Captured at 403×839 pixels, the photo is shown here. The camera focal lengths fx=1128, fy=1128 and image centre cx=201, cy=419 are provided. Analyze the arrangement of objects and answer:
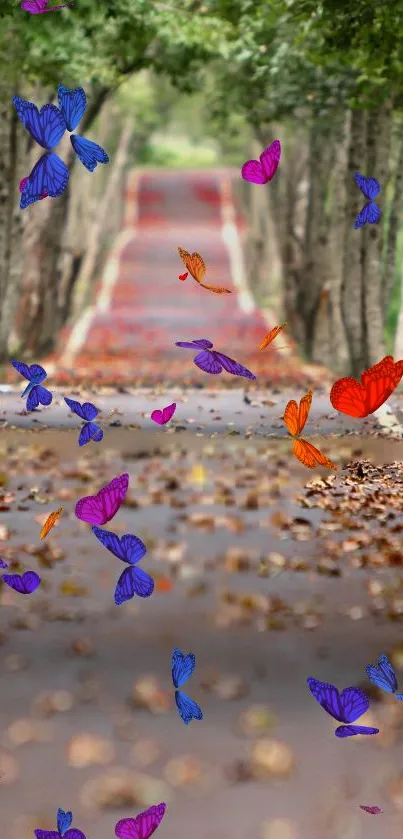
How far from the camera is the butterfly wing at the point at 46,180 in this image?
3.56m

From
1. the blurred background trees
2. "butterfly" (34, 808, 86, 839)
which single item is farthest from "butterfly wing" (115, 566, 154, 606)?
the blurred background trees

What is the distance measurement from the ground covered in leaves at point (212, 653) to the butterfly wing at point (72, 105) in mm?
2778

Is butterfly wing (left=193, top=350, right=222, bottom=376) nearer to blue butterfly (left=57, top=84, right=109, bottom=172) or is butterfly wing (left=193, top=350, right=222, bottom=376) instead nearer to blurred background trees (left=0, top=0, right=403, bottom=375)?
blue butterfly (left=57, top=84, right=109, bottom=172)

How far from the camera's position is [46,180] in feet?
11.8

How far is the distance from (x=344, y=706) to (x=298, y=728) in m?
1.40

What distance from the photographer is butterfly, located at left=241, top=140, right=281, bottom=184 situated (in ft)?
12.7

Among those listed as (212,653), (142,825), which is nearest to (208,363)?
(142,825)

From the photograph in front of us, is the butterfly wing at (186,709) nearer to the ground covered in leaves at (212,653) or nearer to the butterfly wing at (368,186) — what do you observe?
the ground covered in leaves at (212,653)

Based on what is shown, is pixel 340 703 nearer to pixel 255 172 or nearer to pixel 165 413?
pixel 165 413

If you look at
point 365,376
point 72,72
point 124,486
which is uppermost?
point 72,72

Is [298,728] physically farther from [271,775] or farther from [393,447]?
[393,447]

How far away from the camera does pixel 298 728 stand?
5.34 metres

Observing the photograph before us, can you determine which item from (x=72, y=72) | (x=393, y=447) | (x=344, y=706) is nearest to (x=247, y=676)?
(x=344, y=706)

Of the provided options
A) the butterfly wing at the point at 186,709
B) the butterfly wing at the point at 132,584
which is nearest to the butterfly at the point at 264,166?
the butterfly wing at the point at 132,584
